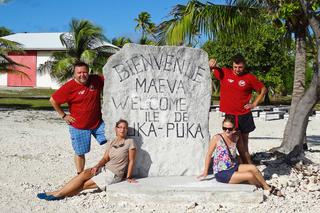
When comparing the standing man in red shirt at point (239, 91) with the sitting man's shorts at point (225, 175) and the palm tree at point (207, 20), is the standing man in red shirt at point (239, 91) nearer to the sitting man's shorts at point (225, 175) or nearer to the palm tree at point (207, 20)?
the sitting man's shorts at point (225, 175)

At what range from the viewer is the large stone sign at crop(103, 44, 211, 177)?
7098 millimetres

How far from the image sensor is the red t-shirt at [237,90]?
6.99 m

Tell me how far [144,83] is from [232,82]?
1274mm

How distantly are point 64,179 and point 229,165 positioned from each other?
287 centimetres

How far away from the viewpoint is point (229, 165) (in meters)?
6.48

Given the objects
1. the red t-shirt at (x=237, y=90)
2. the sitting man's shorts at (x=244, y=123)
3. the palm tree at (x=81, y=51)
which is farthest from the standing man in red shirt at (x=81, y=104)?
the palm tree at (x=81, y=51)

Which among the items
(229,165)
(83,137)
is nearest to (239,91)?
(229,165)

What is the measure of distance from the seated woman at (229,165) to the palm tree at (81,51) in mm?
19073

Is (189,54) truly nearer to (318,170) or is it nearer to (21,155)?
(318,170)

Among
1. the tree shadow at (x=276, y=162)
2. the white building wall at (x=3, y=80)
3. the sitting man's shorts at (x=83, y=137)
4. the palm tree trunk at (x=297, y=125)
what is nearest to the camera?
the sitting man's shorts at (x=83, y=137)

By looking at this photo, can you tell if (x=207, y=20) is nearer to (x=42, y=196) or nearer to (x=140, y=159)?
(x=140, y=159)

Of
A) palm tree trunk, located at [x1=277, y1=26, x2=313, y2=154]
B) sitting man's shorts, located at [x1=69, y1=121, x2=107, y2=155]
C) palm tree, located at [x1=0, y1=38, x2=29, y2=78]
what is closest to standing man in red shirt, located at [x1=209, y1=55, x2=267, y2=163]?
sitting man's shorts, located at [x1=69, y1=121, x2=107, y2=155]

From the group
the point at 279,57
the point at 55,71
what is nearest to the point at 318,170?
the point at 55,71

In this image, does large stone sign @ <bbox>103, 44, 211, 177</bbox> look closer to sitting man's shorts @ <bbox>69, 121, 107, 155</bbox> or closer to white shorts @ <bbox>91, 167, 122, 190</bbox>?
sitting man's shorts @ <bbox>69, 121, 107, 155</bbox>
